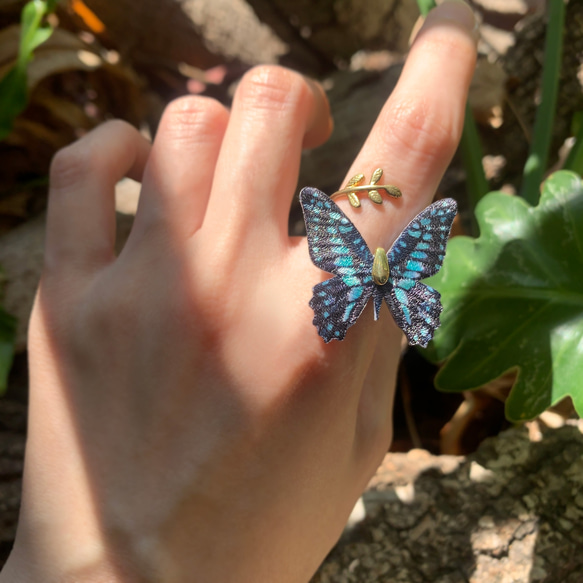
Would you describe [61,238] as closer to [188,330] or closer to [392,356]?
[188,330]

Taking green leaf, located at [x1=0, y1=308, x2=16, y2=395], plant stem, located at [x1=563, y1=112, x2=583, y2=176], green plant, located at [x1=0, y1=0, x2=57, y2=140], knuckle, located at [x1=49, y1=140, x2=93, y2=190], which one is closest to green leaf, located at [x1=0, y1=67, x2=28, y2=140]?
green plant, located at [x1=0, y1=0, x2=57, y2=140]

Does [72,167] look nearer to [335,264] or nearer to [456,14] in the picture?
[335,264]

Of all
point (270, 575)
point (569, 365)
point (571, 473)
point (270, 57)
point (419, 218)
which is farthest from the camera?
point (270, 57)

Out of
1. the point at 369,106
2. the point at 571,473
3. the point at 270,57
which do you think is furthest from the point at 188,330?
the point at 270,57

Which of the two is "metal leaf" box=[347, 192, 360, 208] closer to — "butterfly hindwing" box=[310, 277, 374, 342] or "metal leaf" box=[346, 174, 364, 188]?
"metal leaf" box=[346, 174, 364, 188]

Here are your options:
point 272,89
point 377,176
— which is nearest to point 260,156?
point 272,89

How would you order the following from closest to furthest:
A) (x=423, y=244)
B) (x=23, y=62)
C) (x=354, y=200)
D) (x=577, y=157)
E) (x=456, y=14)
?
(x=423, y=244) → (x=354, y=200) → (x=456, y=14) → (x=577, y=157) → (x=23, y=62)

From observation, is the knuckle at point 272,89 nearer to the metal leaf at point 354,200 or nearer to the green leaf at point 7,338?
the metal leaf at point 354,200
